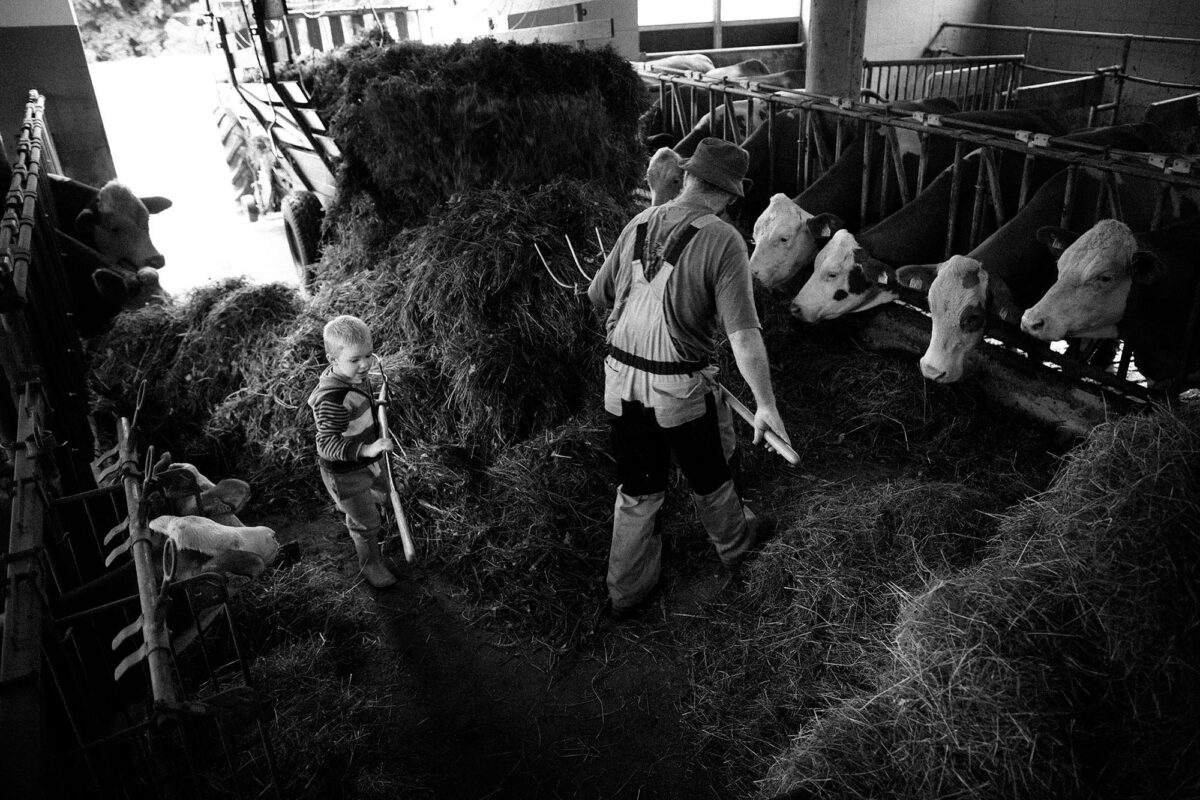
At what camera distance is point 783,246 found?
610cm

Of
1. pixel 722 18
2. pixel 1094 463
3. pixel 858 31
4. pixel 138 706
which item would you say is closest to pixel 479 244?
pixel 138 706

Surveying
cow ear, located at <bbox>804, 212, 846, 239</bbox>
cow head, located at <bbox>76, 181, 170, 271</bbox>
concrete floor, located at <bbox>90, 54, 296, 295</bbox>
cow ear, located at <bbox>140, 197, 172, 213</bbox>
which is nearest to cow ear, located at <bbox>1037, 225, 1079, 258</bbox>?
cow ear, located at <bbox>804, 212, 846, 239</bbox>

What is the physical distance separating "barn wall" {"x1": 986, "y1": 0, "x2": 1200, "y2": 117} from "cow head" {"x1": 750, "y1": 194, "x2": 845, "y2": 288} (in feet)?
31.6

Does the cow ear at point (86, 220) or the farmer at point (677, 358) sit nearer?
the farmer at point (677, 358)

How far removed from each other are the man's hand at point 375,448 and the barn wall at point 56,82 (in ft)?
23.8

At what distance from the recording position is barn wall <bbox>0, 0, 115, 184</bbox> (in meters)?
8.31

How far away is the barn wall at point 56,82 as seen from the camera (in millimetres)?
8312

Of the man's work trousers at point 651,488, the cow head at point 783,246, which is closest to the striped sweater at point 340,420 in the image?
the man's work trousers at point 651,488

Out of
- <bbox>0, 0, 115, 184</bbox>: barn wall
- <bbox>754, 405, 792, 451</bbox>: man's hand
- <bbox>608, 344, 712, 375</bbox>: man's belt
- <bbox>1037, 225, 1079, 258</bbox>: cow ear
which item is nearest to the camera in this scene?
<bbox>754, 405, 792, 451</bbox>: man's hand

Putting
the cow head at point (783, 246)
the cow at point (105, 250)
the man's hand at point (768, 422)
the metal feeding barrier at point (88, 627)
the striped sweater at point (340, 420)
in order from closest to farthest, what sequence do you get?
the metal feeding barrier at point (88, 627), the man's hand at point (768, 422), the striped sweater at point (340, 420), the cow head at point (783, 246), the cow at point (105, 250)

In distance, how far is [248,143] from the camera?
12203mm

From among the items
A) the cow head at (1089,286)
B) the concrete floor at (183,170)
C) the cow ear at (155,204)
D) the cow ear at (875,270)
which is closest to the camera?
the cow head at (1089,286)

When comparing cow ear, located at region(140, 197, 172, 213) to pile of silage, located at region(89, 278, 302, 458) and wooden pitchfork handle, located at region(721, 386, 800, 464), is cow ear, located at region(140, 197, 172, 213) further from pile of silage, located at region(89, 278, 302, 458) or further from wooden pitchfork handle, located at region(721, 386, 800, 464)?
wooden pitchfork handle, located at region(721, 386, 800, 464)

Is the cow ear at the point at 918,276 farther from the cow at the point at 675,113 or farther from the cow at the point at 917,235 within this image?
the cow at the point at 675,113
